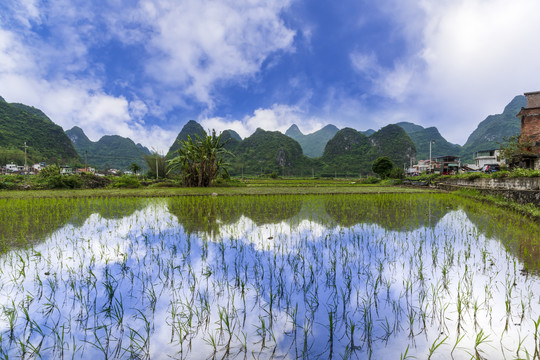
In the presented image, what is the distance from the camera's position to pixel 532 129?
1653 cm

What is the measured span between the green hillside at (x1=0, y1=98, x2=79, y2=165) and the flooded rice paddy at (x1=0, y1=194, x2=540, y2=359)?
75.5 meters

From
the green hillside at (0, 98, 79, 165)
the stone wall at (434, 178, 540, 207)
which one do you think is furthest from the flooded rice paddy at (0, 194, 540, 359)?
the green hillside at (0, 98, 79, 165)

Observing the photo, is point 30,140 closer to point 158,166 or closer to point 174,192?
point 158,166

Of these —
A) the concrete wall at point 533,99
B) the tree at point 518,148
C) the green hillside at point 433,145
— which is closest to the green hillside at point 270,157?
the green hillside at point 433,145

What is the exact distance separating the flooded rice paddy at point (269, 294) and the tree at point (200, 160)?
15040 millimetres

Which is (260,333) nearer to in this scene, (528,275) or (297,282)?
(297,282)

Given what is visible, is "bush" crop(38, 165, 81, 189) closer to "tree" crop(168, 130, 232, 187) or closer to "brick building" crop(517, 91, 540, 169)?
"tree" crop(168, 130, 232, 187)

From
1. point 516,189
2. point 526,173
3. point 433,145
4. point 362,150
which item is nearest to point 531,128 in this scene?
point 516,189

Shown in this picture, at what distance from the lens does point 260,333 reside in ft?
6.78

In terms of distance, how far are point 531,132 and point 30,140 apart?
3915 inches

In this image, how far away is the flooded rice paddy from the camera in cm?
192

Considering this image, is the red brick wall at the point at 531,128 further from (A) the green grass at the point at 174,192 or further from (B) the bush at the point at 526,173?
(B) the bush at the point at 526,173

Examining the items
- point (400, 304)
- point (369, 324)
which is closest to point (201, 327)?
point (369, 324)

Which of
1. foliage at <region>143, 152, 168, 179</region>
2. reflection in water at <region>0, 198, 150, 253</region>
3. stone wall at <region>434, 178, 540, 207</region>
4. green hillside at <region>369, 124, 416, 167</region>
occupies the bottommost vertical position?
reflection in water at <region>0, 198, 150, 253</region>
